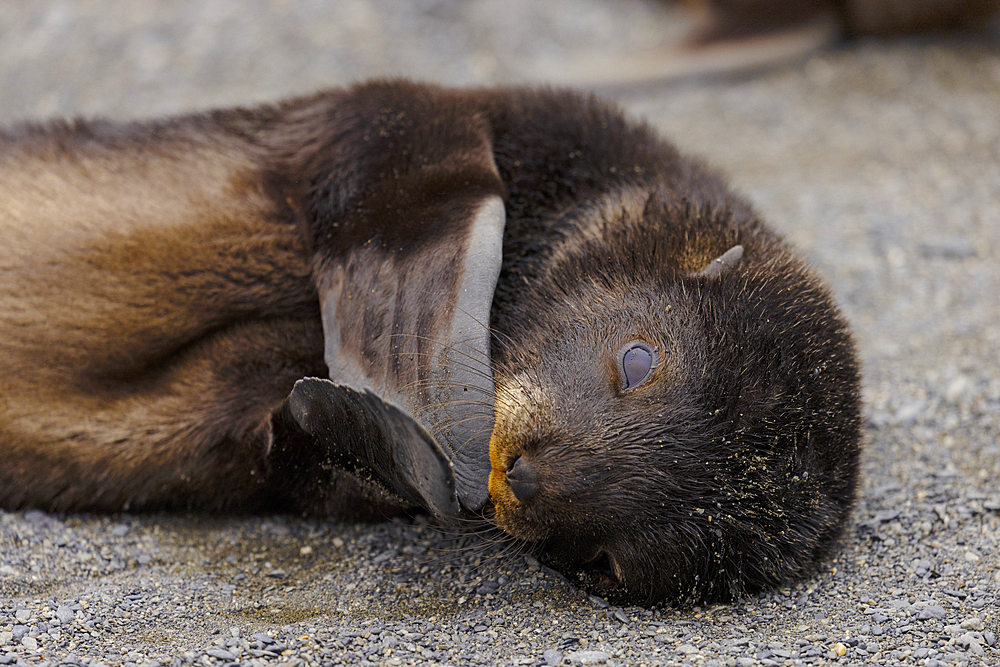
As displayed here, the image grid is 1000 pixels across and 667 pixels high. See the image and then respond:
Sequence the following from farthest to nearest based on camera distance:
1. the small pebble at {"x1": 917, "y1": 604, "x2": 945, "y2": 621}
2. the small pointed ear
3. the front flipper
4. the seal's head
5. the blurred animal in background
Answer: the blurred animal in background → the small pointed ear → the small pebble at {"x1": 917, "y1": 604, "x2": 945, "y2": 621} → the seal's head → the front flipper

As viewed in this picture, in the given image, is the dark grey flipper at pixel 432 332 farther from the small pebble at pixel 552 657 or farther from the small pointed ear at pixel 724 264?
the small pointed ear at pixel 724 264

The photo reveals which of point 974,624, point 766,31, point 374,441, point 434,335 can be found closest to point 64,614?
point 374,441

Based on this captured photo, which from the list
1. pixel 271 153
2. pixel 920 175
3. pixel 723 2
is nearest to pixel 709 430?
pixel 271 153

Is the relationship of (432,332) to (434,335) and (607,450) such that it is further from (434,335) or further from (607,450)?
(607,450)

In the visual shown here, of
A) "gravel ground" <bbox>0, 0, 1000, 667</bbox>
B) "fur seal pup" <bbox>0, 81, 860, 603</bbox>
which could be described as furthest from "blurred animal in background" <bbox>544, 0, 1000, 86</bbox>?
"fur seal pup" <bbox>0, 81, 860, 603</bbox>

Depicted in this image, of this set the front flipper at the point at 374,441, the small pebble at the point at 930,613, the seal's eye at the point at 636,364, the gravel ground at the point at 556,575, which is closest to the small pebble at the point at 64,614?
the gravel ground at the point at 556,575

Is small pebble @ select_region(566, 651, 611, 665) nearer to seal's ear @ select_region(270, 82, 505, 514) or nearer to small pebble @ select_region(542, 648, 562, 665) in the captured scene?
small pebble @ select_region(542, 648, 562, 665)

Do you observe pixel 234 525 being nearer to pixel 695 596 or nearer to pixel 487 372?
pixel 487 372
